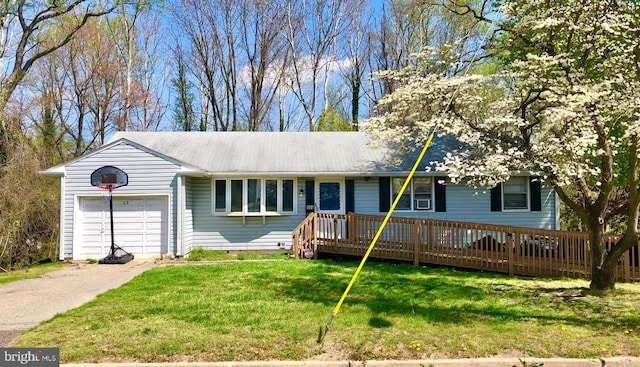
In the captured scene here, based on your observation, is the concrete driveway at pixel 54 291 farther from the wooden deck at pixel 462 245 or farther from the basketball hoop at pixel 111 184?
the wooden deck at pixel 462 245

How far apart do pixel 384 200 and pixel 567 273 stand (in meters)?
5.79

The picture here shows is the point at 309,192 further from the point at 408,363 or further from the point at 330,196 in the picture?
the point at 408,363

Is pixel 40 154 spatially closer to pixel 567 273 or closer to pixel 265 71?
pixel 265 71

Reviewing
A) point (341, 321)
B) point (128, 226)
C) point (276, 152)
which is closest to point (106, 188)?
point (128, 226)

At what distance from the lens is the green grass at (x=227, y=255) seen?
12.6 meters

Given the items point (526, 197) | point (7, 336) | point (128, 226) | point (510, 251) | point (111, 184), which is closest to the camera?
point (7, 336)

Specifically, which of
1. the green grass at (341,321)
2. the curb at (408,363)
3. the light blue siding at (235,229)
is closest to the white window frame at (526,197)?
the green grass at (341,321)

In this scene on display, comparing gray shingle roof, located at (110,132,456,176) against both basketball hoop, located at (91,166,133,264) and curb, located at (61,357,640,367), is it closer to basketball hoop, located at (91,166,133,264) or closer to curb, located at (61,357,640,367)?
basketball hoop, located at (91,166,133,264)

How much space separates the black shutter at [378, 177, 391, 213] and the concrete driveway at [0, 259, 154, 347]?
24.6 ft

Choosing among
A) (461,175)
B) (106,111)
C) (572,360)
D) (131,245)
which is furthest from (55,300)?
(106,111)

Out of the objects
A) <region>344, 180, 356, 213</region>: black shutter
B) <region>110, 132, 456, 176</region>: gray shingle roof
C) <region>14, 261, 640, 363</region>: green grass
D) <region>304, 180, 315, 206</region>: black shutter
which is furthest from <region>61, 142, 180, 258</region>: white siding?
<region>344, 180, 356, 213</region>: black shutter

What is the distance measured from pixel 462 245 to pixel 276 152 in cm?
749

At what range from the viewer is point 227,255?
13078 millimetres

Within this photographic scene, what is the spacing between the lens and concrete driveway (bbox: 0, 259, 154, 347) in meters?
6.06
